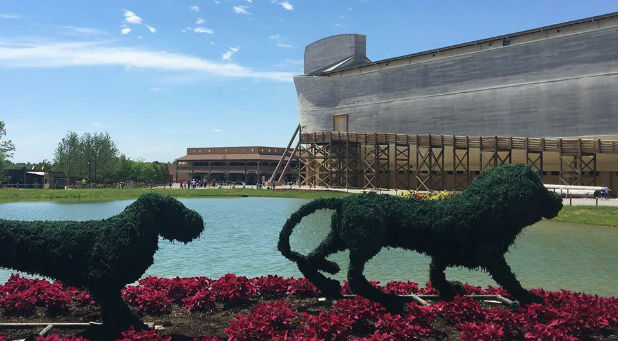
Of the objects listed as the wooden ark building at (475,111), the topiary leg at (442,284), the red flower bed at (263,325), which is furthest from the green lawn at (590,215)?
the red flower bed at (263,325)

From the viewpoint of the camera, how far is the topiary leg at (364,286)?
7.16m

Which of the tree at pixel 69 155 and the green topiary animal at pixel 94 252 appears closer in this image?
the green topiary animal at pixel 94 252

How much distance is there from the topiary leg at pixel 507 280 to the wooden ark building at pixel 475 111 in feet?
117

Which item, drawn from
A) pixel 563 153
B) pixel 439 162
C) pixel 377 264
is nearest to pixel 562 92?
pixel 563 153

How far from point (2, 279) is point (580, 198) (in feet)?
117

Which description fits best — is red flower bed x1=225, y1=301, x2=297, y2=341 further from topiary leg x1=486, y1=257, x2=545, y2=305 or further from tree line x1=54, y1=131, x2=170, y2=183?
tree line x1=54, y1=131, x2=170, y2=183

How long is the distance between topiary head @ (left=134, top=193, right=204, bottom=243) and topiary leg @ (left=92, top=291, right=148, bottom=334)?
3.47 ft

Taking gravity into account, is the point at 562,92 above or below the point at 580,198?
above

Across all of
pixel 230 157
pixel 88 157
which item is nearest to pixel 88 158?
pixel 88 157

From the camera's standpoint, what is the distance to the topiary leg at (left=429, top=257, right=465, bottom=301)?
8133 millimetres

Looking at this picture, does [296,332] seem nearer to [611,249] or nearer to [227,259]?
[227,259]

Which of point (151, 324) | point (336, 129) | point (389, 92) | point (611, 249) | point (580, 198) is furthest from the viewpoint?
point (336, 129)

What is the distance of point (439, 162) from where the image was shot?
53.7 metres

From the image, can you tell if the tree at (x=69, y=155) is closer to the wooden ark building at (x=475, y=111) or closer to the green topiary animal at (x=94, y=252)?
the wooden ark building at (x=475, y=111)
